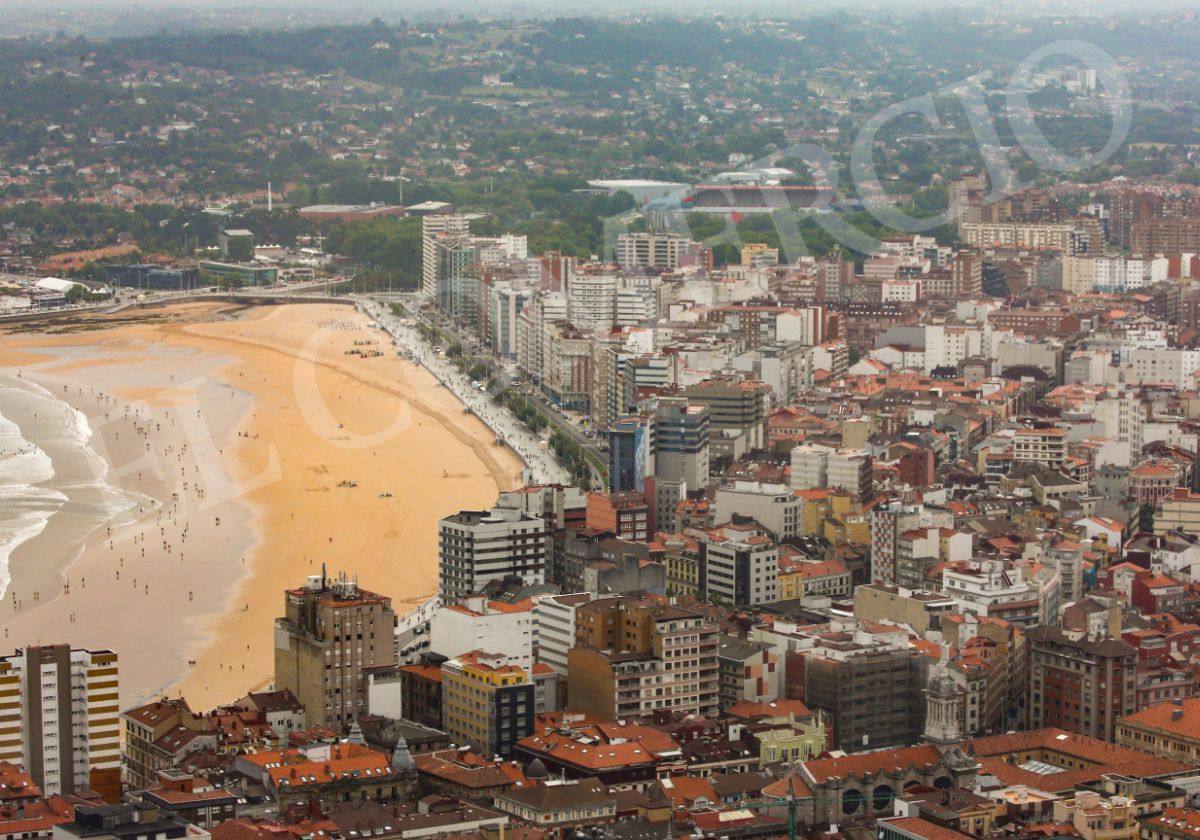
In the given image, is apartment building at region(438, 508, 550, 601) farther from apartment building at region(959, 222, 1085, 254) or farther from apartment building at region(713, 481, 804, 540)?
apartment building at region(959, 222, 1085, 254)

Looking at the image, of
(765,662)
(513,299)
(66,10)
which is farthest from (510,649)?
(66,10)

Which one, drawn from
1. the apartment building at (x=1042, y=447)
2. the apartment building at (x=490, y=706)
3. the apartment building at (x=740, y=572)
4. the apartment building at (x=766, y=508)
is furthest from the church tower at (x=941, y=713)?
the apartment building at (x=1042, y=447)

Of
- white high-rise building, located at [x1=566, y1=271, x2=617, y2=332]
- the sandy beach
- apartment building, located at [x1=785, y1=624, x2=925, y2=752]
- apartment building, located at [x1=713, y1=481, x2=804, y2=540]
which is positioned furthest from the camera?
white high-rise building, located at [x1=566, y1=271, x2=617, y2=332]

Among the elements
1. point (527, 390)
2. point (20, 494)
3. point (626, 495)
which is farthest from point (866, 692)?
point (527, 390)

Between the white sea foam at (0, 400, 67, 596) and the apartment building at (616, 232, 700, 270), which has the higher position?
the apartment building at (616, 232, 700, 270)

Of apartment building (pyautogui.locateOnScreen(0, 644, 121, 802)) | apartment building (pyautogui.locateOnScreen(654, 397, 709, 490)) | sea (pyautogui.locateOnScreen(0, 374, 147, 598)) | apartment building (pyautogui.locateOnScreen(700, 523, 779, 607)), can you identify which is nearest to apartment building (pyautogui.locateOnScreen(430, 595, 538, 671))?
apartment building (pyautogui.locateOnScreen(0, 644, 121, 802))

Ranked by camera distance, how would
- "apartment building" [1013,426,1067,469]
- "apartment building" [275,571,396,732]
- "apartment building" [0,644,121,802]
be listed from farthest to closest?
"apartment building" [1013,426,1067,469] < "apartment building" [275,571,396,732] < "apartment building" [0,644,121,802]
